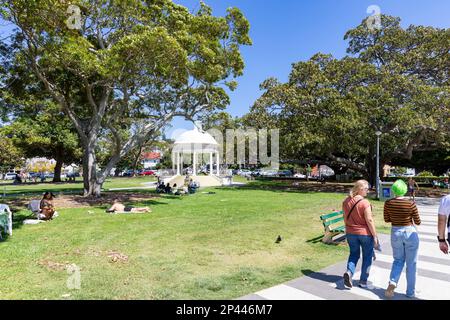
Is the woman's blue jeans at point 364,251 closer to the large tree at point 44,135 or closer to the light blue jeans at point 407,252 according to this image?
the light blue jeans at point 407,252

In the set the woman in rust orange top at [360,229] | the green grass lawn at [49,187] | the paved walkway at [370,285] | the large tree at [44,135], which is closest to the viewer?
the paved walkway at [370,285]

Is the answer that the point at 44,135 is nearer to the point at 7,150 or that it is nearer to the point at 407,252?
the point at 7,150

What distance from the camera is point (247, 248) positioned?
7566 millimetres

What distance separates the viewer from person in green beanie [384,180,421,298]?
4633mm

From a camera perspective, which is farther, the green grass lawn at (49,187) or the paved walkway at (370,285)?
the green grass lawn at (49,187)

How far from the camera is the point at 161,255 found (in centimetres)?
693

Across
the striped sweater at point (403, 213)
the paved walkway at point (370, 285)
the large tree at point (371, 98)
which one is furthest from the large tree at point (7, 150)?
the striped sweater at point (403, 213)

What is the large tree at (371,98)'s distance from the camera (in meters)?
22.3

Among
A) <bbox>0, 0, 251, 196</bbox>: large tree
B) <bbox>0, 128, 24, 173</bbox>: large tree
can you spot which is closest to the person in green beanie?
<bbox>0, 0, 251, 196</bbox>: large tree

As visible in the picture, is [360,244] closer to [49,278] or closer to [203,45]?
[49,278]

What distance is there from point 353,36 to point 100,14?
22263 mm

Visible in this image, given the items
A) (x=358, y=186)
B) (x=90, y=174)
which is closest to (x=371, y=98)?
(x=90, y=174)

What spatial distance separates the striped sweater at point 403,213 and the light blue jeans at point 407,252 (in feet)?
0.29

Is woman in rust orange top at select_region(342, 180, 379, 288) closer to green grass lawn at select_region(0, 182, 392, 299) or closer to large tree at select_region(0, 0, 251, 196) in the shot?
green grass lawn at select_region(0, 182, 392, 299)
